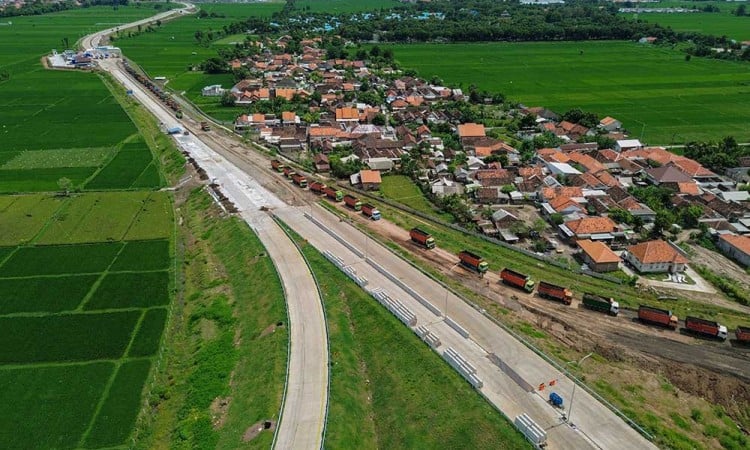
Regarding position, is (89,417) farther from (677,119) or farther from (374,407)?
(677,119)

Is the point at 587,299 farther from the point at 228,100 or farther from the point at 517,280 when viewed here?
the point at 228,100

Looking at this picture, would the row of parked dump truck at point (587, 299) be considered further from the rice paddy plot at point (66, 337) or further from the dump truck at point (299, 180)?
the rice paddy plot at point (66, 337)

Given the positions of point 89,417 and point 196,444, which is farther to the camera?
point 89,417

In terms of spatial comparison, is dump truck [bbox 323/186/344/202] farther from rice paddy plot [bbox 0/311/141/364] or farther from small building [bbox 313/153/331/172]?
rice paddy plot [bbox 0/311/141/364]

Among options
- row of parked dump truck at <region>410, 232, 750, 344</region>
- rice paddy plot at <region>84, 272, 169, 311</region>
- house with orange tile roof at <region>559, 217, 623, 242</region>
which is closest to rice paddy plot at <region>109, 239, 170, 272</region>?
rice paddy plot at <region>84, 272, 169, 311</region>

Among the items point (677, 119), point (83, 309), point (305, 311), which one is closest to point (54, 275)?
point (83, 309)

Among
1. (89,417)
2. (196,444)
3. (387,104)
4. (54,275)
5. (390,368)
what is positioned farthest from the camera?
(387,104)

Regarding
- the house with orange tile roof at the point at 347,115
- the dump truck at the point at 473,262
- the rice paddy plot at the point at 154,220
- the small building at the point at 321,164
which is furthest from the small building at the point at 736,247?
the house with orange tile roof at the point at 347,115

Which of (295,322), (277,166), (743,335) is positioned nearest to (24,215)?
(277,166)
